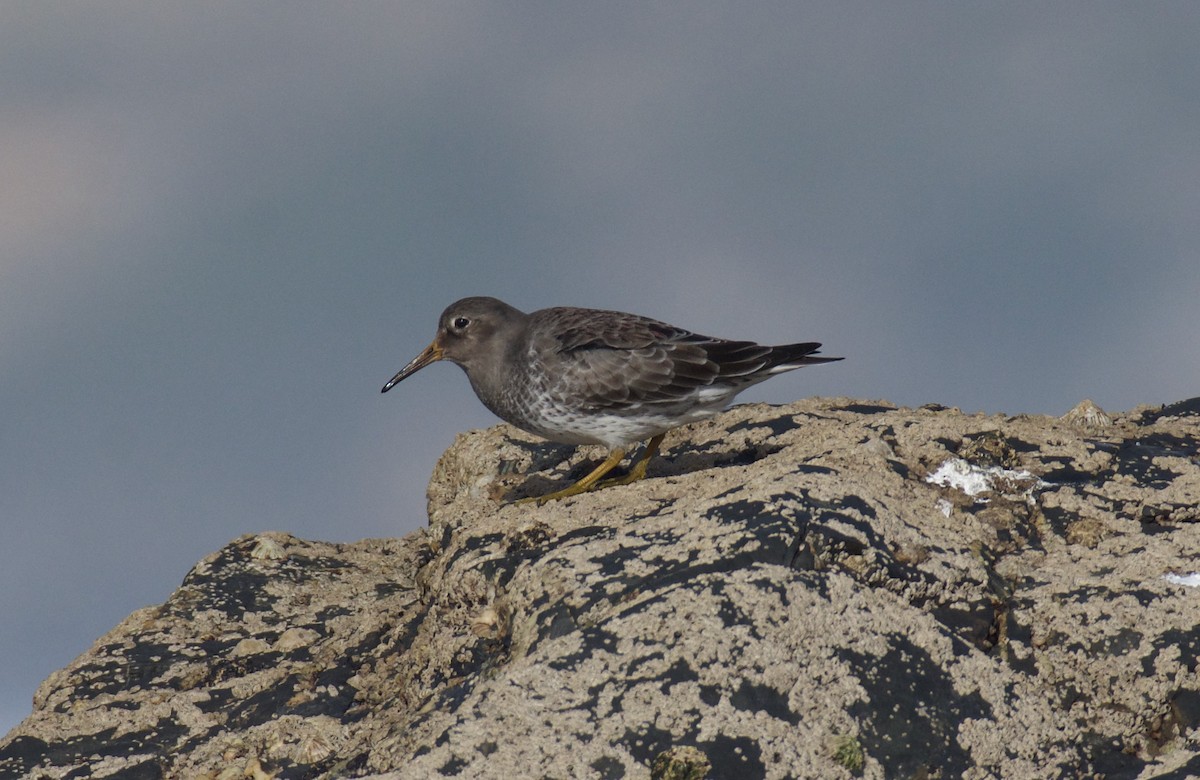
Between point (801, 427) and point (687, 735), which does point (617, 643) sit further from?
point (801, 427)

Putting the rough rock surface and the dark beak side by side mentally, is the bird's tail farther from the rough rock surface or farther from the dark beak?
the dark beak

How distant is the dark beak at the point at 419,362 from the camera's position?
10.9m

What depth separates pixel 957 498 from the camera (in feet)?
24.6

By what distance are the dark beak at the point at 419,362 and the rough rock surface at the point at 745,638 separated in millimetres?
2110

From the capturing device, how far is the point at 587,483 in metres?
9.17

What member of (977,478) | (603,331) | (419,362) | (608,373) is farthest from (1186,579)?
(419,362)

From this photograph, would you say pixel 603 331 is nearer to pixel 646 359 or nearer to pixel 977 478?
pixel 646 359

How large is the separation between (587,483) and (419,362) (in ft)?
8.53

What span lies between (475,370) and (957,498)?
4.53m

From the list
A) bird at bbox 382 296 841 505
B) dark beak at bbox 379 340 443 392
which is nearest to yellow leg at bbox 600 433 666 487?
bird at bbox 382 296 841 505

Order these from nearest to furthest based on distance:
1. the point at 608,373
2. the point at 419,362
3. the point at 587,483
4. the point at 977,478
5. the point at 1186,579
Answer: the point at 1186,579 < the point at 977,478 < the point at 587,483 < the point at 608,373 < the point at 419,362

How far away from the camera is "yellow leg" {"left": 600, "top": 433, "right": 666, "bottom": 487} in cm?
906

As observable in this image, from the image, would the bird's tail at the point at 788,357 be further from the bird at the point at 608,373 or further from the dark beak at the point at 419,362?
the dark beak at the point at 419,362

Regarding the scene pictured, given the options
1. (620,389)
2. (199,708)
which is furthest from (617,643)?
(620,389)
